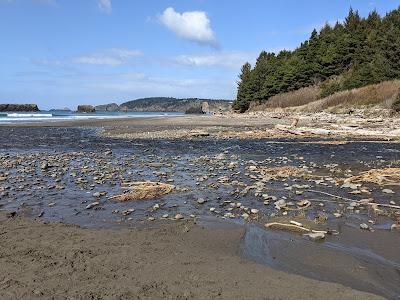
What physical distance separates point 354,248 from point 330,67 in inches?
2820

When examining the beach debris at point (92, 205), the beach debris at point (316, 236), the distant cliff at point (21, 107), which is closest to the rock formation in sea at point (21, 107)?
the distant cliff at point (21, 107)

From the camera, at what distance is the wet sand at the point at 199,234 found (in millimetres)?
5145

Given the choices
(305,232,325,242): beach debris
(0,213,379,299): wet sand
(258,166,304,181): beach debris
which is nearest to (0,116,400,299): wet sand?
(0,213,379,299): wet sand

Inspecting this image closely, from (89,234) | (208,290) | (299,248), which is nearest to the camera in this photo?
(208,290)

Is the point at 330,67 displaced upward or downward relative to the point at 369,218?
upward

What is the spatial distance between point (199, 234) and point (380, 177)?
705cm

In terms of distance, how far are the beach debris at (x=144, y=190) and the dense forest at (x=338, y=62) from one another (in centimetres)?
4962

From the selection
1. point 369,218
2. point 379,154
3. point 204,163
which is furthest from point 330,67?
point 369,218

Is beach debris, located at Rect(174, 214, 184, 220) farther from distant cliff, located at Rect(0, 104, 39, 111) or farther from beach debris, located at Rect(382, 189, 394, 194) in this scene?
distant cliff, located at Rect(0, 104, 39, 111)

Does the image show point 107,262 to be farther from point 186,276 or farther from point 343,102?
point 343,102

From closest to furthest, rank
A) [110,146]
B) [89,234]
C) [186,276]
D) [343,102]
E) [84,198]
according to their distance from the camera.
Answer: [186,276]
[89,234]
[84,198]
[110,146]
[343,102]

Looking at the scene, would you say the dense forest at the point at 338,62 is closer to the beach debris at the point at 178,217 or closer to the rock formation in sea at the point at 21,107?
the beach debris at the point at 178,217

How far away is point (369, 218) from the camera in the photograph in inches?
326

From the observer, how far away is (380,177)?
11805 mm
